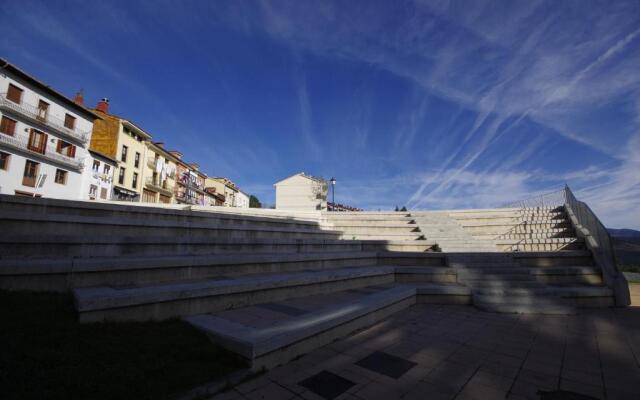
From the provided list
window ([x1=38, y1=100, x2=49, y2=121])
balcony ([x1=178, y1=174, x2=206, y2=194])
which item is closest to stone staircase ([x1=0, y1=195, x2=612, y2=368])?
window ([x1=38, y1=100, x2=49, y2=121])

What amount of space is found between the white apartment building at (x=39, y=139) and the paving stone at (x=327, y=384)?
3247 cm

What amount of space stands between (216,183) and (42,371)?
68.2 m

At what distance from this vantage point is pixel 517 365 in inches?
131

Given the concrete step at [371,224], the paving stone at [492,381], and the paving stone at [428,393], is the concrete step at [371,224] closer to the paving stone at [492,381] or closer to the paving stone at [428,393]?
the paving stone at [492,381]

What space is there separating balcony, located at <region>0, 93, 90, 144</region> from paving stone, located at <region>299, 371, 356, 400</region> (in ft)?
114

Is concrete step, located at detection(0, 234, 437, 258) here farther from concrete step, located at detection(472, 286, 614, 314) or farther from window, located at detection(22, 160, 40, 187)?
window, located at detection(22, 160, 40, 187)

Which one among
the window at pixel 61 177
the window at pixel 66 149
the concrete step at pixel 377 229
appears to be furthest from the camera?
the window at pixel 66 149

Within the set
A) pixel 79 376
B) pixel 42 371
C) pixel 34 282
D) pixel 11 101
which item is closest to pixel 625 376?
pixel 79 376

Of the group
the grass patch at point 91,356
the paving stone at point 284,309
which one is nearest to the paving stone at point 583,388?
the paving stone at point 284,309

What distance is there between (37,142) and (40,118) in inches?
90.0

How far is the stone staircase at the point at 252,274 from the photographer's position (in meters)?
3.36

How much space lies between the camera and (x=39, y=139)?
89.4 ft

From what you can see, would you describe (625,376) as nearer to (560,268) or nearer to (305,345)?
(305,345)

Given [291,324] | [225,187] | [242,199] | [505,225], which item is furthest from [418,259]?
[242,199]
